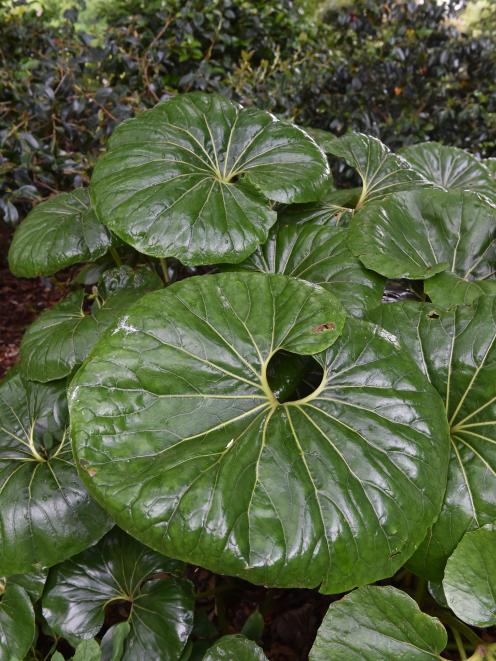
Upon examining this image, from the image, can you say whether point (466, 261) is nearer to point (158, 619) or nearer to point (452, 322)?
point (452, 322)

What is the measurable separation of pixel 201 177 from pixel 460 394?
0.90 m

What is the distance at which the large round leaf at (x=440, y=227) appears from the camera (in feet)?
4.90

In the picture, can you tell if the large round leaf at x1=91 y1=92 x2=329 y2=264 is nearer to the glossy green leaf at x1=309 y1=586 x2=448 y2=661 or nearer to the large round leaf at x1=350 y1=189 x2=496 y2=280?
the large round leaf at x1=350 y1=189 x2=496 y2=280

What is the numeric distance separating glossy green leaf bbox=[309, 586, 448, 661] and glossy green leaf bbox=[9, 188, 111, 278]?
115cm

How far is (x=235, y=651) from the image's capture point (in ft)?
3.69

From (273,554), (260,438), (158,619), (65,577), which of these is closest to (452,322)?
(260,438)

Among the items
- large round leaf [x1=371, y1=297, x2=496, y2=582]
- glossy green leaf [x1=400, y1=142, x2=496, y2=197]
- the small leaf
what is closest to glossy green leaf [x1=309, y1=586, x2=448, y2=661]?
large round leaf [x1=371, y1=297, x2=496, y2=582]

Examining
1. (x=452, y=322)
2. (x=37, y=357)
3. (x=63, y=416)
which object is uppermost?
(x=452, y=322)

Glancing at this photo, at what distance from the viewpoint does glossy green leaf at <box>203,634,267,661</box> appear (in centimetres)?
111

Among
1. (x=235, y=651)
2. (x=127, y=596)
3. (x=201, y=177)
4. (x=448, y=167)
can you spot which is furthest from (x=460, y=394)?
(x=448, y=167)

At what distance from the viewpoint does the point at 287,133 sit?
161 cm

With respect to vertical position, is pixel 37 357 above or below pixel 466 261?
below

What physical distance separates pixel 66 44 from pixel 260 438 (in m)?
2.72

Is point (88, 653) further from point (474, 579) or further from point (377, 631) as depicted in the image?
point (474, 579)
